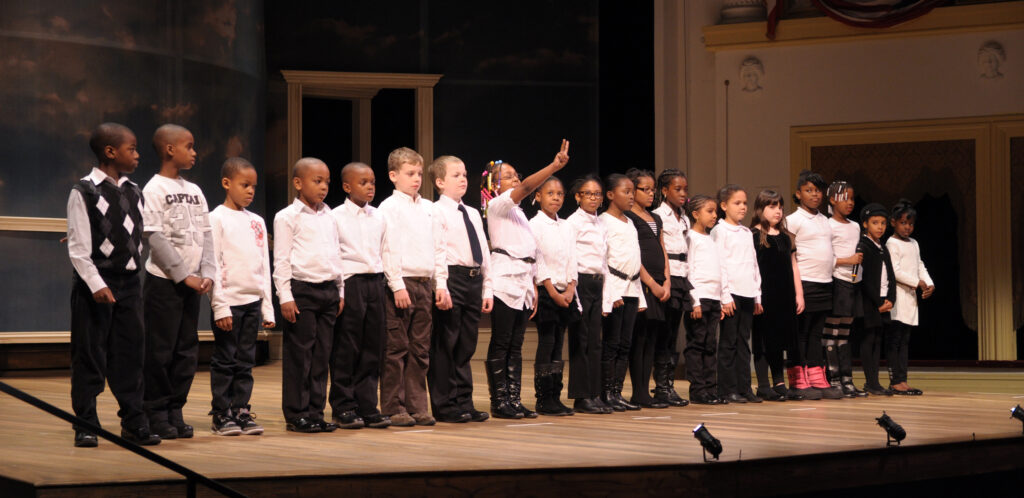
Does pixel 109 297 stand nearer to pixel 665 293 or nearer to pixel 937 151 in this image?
pixel 665 293

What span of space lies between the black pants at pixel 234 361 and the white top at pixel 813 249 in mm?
3714

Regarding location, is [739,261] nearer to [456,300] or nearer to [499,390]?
[499,390]

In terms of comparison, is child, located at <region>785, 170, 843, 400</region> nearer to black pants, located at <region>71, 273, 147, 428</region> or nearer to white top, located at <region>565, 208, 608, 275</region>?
white top, located at <region>565, 208, 608, 275</region>

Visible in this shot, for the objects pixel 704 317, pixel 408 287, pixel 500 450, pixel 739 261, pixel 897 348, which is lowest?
pixel 500 450

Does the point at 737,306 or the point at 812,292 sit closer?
the point at 737,306

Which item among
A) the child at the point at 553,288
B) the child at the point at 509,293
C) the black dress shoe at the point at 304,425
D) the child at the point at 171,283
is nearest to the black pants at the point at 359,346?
the black dress shoe at the point at 304,425

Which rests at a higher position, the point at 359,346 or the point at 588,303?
the point at 588,303

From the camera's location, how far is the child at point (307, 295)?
17.1 feet

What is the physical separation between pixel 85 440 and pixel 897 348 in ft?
17.5

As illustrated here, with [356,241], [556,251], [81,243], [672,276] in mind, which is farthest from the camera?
[672,276]

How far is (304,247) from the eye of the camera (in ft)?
17.1

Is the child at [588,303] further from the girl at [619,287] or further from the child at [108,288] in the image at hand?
the child at [108,288]

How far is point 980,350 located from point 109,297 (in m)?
7.54

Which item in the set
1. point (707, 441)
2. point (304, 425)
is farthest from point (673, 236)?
point (707, 441)
